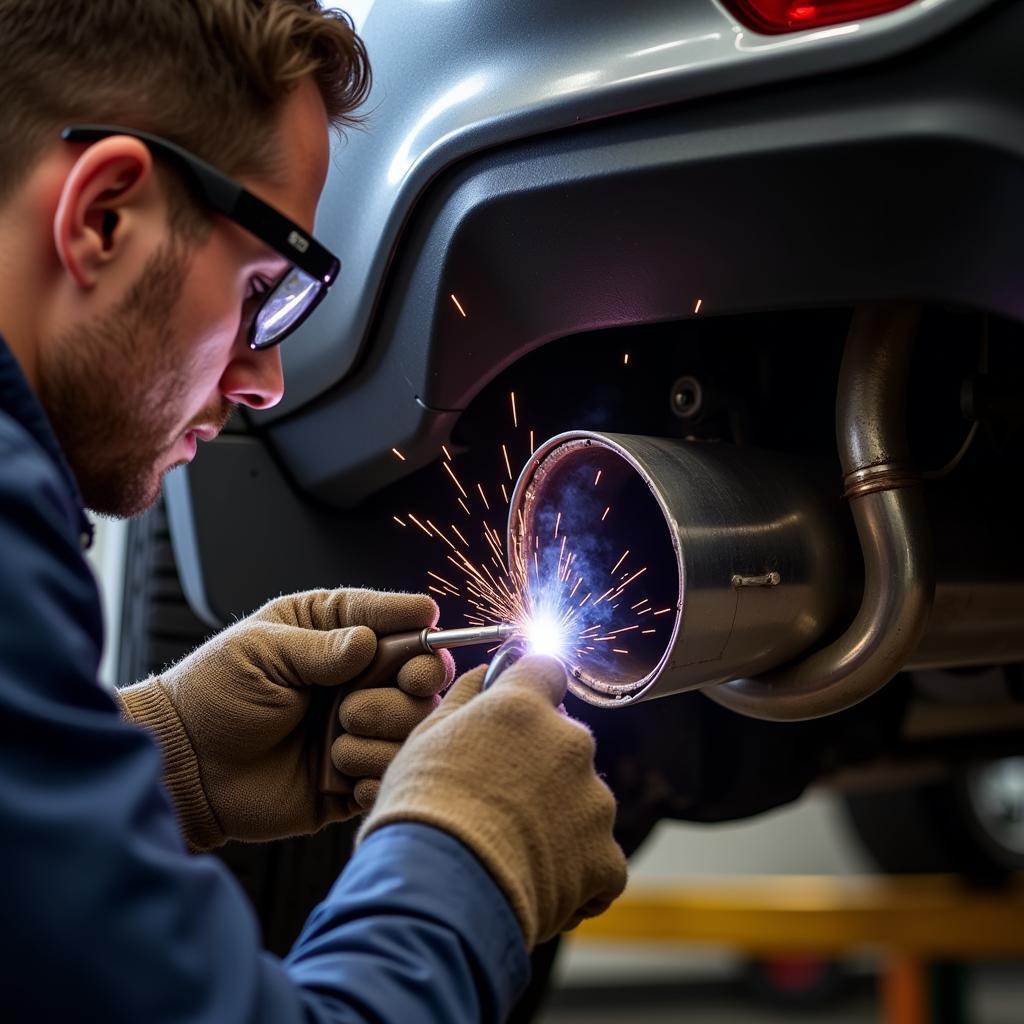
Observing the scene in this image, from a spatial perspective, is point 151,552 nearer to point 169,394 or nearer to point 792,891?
point 169,394

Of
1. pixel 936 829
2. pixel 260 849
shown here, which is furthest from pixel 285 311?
pixel 936 829

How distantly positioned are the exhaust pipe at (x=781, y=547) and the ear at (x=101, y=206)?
15.2 inches

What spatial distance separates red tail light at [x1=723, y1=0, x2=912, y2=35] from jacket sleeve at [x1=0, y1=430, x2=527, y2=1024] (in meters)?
0.59

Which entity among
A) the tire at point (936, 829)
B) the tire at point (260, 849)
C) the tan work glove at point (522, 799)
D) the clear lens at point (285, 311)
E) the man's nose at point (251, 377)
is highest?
the clear lens at point (285, 311)

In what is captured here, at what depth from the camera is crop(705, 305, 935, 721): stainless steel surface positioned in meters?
1.08

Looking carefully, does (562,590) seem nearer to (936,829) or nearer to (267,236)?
(267,236)

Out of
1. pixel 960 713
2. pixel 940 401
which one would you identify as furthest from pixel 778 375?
pixel 960 713

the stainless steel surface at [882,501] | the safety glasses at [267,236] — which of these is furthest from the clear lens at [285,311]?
the stainless steel surface at [882,501]

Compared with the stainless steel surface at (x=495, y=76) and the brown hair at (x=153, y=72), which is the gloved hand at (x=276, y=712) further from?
the brown hair at (x=153, y=72)

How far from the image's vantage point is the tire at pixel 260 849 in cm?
162

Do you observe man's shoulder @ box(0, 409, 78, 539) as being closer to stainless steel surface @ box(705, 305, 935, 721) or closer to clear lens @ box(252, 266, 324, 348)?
clear lens @ box(252, 266, 324, 348)

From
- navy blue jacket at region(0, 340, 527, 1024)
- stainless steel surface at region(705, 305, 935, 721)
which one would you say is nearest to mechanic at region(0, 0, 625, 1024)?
navy blue jacket at region(0, 340, 527, 1024)

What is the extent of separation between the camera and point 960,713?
1.90 m

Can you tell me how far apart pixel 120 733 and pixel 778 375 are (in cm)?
85
